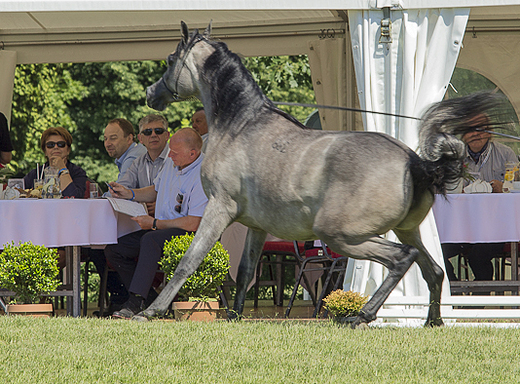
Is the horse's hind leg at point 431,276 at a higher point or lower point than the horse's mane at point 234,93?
lower

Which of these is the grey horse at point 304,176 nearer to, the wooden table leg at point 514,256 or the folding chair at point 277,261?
the wooden table leg at point 514,256

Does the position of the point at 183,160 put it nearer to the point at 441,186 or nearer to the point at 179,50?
the point at 179,50

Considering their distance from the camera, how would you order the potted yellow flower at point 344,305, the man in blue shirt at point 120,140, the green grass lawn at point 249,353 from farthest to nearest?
the man in blue shirt at point 120,140, the potted yellow flower at point 344,305, the green grass lawn at point 249,353

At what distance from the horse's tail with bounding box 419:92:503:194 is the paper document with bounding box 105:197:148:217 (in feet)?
8.40

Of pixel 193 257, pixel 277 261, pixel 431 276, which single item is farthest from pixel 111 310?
pixel 431 276

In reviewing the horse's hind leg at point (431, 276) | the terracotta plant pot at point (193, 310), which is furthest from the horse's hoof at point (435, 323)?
the terracotta plant pot at point (193, 310)

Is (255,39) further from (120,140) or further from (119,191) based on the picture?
(119,191)

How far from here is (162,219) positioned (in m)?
6.67

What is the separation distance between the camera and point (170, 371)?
3.72 metres

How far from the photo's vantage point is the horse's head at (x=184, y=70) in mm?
5680

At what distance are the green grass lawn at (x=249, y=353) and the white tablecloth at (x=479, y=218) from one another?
1.21 meters

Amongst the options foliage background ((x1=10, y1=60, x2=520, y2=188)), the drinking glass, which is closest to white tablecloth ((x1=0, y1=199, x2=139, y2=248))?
the drinking glass

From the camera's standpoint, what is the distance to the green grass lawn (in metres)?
3.66

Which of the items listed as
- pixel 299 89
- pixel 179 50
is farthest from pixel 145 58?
pixel 299 89
